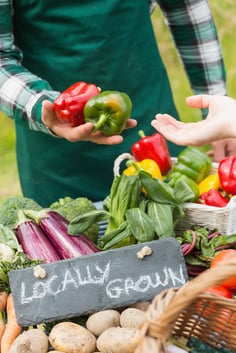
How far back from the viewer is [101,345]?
1665 millimetres

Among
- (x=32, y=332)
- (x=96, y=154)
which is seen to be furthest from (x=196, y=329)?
(x=96, y=154)

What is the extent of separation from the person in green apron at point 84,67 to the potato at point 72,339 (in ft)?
2.86

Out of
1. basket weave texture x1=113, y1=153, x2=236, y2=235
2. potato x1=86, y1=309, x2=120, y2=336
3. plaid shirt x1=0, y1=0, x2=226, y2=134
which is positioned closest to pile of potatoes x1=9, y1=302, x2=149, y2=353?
potato x1=86, y1=309, x2=120, y2=336

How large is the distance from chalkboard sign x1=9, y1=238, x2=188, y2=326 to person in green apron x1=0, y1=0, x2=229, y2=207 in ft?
2.31

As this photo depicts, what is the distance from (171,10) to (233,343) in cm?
180

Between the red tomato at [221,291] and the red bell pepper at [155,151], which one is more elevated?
the red bell pepper at [155,151]

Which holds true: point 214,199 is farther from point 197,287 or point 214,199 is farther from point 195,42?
point 195,42

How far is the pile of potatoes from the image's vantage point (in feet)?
5.42

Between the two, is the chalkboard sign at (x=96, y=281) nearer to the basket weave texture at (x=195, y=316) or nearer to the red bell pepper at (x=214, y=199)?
the basket weave texture at (x=195, y=316)

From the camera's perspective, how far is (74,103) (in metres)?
2.25

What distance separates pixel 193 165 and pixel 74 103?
0.48m

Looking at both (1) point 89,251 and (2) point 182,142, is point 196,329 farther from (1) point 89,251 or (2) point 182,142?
(2) point 182,142

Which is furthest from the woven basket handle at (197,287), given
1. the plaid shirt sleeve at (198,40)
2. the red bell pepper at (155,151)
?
the plaid shirt sleeve at (198,40)

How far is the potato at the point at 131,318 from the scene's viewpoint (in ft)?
5.62
